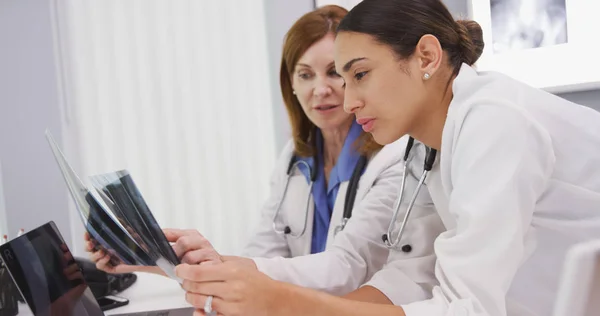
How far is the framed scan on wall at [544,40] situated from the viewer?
6.87ft

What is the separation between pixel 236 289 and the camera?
764mm

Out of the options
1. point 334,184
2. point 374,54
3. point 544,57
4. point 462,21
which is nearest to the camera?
point 374,54

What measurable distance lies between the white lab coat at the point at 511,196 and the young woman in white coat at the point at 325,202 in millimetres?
310

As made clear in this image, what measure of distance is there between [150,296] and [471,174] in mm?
910

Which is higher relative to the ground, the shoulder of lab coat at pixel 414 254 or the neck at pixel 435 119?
the neck at pixel 435 119

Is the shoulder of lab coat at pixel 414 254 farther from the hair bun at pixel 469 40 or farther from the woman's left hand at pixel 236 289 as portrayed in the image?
the woman's left hand at pixel 236 289

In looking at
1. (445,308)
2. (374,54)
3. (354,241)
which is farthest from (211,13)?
(445,308)

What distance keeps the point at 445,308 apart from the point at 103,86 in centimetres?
247

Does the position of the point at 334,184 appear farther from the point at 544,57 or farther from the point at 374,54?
the point at 544,57

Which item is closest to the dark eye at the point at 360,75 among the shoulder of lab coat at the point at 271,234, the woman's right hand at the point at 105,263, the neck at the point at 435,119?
the neck at the point at 435,119

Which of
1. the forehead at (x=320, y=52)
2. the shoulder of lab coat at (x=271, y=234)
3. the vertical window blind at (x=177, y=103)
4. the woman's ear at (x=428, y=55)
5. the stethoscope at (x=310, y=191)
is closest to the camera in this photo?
the woman's ear at (x=428, y=55)

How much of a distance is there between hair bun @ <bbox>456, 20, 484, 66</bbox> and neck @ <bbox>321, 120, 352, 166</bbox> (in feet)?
1.91

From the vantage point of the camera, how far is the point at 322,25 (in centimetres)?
155

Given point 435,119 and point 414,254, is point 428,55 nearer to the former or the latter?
point 435,119
